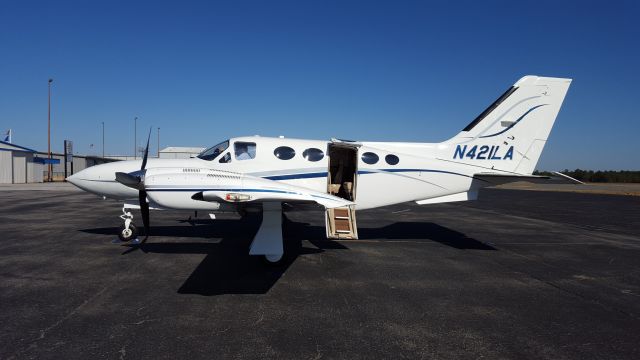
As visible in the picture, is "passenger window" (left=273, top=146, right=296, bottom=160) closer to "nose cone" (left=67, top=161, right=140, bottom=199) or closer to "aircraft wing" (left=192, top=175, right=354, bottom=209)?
"aircraft wing" (left=192, top=175, right=354, bottom=209)

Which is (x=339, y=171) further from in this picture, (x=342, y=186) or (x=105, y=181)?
(x=105, y=181)

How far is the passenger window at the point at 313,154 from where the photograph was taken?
29.5ft

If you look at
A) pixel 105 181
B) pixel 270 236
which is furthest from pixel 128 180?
pixel 270 236

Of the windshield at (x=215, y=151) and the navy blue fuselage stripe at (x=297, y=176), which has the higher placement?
the windshield at (x=215, y=151)

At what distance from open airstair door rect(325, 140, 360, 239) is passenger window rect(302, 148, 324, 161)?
9.5 inches

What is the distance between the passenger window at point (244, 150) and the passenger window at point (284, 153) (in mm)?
561

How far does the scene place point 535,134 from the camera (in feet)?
33.5

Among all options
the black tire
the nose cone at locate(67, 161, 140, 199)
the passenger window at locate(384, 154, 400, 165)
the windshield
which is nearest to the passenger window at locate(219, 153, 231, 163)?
the windshield

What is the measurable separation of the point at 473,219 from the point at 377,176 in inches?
373

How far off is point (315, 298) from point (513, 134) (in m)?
8.09

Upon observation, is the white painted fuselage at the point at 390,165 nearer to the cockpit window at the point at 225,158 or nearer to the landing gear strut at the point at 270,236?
the cockpit window at the point at 225,158

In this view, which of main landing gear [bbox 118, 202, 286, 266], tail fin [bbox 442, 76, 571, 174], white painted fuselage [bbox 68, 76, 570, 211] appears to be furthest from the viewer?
tail fin [bbox 442, 76, 571, 174]

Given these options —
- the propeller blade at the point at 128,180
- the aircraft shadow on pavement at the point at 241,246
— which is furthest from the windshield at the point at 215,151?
the aircraft shadow on pavement at the point at 241,246

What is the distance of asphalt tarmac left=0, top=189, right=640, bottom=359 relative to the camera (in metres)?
4.26
